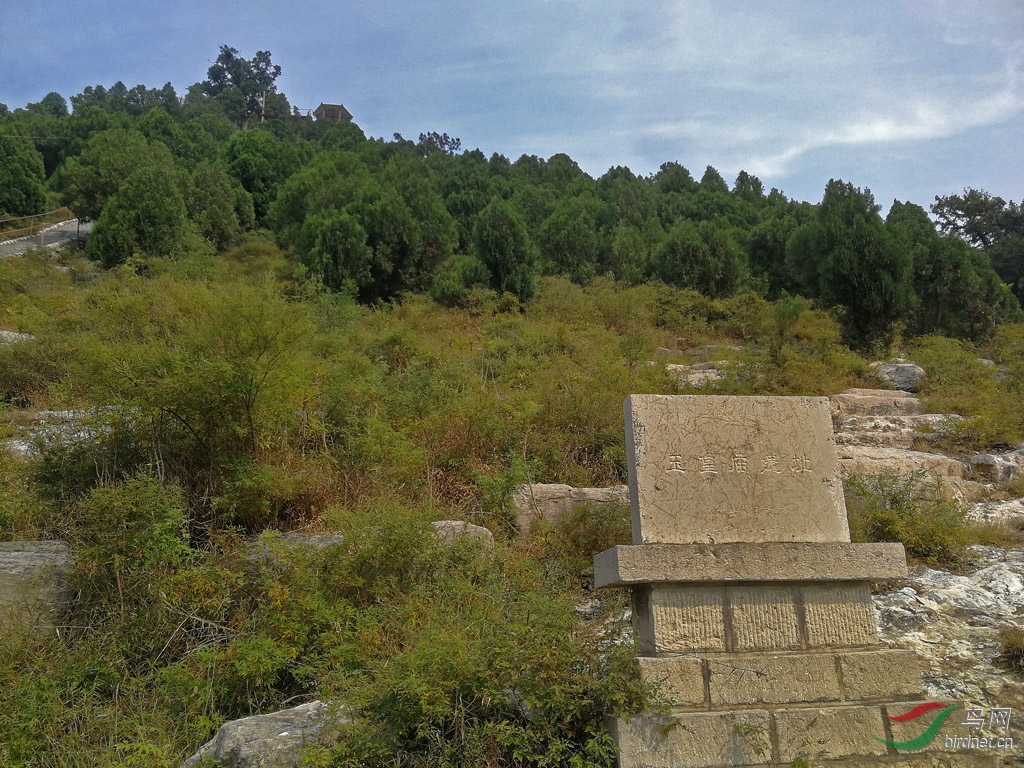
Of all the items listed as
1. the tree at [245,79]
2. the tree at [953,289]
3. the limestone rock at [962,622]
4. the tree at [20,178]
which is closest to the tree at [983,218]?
the tree at [953,289]

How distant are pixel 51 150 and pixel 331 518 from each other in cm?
3712

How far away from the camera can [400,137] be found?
39.5m

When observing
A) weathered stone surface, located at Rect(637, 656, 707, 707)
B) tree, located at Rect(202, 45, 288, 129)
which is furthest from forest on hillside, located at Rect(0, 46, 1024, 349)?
tree, located at Rect(202, 45, 288, 129)

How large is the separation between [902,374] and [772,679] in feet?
29.6

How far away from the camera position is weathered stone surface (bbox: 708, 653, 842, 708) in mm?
4027

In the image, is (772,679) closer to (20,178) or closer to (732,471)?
(732,471)

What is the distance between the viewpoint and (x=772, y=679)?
4.09 meters

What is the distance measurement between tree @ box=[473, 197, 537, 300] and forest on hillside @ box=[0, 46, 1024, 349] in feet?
0.13

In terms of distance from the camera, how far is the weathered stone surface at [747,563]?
4.11 meters

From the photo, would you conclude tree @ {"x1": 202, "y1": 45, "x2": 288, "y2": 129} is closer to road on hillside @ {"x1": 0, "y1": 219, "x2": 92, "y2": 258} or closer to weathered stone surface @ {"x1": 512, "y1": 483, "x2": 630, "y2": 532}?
road on hillside @ {"x1": 0, "y1": 219, "x2": 92, "y2": 258}

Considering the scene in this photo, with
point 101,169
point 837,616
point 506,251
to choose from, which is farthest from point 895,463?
point 101,169

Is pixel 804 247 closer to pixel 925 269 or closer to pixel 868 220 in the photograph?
pixel 868 220

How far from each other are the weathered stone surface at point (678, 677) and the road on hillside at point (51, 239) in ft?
76.3

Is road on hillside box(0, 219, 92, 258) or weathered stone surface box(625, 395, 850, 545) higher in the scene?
road on hillside box(0, 219, 92, 258)
